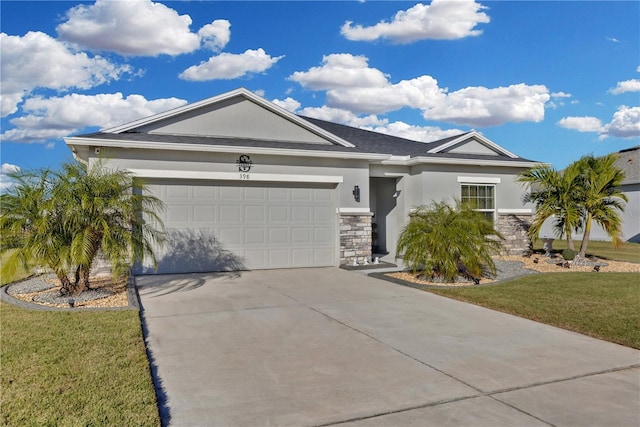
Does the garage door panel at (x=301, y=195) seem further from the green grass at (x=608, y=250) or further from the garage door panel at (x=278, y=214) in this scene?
the green grass at (x=608, y=250)

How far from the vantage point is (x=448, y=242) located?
9891 mm

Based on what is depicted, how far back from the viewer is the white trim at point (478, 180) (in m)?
14.9

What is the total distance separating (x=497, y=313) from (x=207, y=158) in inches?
300

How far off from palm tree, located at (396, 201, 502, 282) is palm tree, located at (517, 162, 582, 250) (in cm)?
437

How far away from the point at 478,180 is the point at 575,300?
7.39 meters

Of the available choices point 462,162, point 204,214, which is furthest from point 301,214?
point 462,162

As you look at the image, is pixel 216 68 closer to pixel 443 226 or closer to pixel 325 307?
pixel 443 226

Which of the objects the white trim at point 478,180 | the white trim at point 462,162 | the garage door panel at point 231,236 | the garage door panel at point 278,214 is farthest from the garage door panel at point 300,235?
the white trim at point 478,180

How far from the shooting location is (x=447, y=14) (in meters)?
15.0

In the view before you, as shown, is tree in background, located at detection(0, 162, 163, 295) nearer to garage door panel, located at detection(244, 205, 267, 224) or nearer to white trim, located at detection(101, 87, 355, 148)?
white trim, located at detection(101, 87, 355, 148)

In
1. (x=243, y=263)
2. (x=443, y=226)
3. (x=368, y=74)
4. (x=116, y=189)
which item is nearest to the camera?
(x=116, y=189)

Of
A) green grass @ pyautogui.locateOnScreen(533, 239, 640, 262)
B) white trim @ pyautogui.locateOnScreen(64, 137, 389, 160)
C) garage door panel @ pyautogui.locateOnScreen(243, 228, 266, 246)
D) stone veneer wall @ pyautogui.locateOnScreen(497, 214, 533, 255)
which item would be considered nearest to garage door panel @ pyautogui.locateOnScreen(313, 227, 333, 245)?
garage door panel @ pyautogui.locateOnScreen(243, 228, 266, 246)

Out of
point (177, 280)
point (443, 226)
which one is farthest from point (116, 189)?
point (443, 226)

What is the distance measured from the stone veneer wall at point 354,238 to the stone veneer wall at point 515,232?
16.6ft
